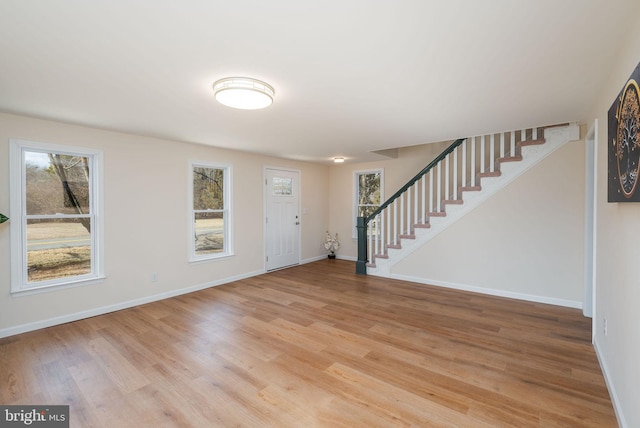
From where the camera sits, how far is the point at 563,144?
375cm

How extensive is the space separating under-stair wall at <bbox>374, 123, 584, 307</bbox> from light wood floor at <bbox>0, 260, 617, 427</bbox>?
35 centimetres

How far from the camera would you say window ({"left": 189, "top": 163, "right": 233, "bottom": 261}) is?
4609 mm

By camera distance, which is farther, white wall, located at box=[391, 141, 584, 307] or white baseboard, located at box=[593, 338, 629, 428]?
white wall, located at box=[391, 141, 584, 307]

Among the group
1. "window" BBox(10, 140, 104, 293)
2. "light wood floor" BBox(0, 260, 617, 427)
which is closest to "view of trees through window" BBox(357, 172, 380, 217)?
"light wood floor" BBox(0, 260, 617, 427)

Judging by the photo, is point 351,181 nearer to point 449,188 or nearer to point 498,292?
point 449,188

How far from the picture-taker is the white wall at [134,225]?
3.08 m

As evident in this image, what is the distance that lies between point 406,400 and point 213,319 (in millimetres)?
2343

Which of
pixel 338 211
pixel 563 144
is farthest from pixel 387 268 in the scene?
pixel 563 144

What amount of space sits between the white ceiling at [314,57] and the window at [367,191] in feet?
10.4

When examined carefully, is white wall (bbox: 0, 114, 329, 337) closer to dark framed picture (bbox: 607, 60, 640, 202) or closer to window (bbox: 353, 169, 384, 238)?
window (bbox: 353, 169, 384, 238)

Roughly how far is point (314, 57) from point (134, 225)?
3.37 meters

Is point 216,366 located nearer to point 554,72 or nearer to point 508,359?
point 508,359

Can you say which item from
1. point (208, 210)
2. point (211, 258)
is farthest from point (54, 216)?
point (211, 258)

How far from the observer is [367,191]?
6668 millimetres
